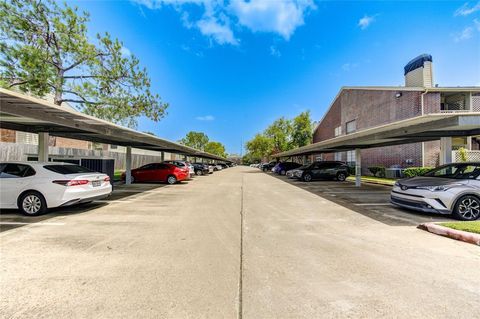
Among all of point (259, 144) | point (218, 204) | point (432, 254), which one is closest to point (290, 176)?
point (218, 204)

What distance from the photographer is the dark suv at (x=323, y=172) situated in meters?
18.2

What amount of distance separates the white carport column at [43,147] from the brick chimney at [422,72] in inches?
984

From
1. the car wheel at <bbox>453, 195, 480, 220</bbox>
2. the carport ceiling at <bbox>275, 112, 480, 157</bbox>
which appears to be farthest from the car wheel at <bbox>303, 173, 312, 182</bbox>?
the car wheel at <bbox>453, 195, 480, 220</bbox>

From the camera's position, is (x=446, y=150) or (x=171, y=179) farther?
(x=171, y=179)

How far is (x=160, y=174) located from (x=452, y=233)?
49.0 feet

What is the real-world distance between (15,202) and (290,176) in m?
19.2

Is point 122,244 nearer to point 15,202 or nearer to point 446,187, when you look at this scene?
point 15,202

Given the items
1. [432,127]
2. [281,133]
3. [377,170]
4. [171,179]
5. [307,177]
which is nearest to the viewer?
[432,127]

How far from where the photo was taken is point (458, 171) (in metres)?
6.91

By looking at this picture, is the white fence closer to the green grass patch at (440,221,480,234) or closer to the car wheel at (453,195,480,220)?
the car wheel at (453,195,480,220)

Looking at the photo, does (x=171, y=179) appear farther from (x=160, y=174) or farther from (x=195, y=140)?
(x=195, y=140)

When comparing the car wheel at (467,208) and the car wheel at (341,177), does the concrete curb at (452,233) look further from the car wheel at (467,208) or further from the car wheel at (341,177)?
the car wheel at (341,177)

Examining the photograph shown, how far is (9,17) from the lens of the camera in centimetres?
1473

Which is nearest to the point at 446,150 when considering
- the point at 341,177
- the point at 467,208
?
the point at 467,208
